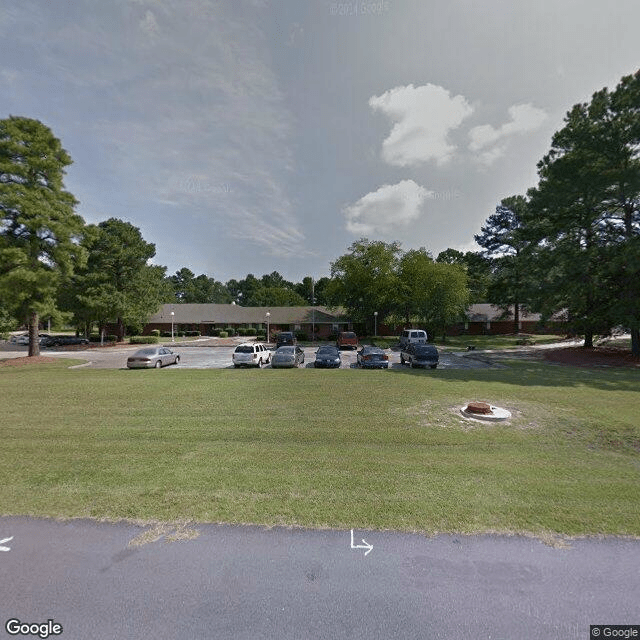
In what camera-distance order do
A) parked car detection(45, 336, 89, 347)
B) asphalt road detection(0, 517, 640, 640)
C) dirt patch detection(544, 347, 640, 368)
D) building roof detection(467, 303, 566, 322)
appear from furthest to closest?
building roof detection(467, 303, 566, 322) < parked car detection(45, 336, 89, 347) < dirt patch detection(544, 347, 640, 368) < asphalt road detection(0, 517, 640, 640)

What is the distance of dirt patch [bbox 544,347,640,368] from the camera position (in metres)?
21.7

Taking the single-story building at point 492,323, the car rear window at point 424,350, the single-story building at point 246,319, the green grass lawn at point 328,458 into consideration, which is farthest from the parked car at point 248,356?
the single-story building at point 492,323

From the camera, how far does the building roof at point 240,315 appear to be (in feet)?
167

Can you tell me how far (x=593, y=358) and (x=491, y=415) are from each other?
22.3m

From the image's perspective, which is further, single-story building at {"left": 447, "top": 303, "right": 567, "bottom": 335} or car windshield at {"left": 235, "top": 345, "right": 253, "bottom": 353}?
single-story building at {"left": 447, "top": 303, "right": 567, "bottom": 335}

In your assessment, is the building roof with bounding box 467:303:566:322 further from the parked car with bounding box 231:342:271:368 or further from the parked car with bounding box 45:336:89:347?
the parked car with bounding box 45:336:89:347

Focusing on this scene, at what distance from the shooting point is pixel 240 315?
55812mm

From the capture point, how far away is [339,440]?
7.33m

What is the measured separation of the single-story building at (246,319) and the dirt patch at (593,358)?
1079 inches

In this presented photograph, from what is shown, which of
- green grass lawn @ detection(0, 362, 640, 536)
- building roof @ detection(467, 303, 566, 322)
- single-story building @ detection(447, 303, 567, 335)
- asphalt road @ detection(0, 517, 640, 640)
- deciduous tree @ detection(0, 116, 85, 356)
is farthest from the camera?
single-story building @ detection(447, 303, 567, 335)

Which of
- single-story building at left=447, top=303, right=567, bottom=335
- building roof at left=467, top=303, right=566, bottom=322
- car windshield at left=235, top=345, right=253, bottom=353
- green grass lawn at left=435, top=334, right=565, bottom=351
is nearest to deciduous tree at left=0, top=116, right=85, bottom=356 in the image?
car windshield at left=235, top=345, right=253, bottom=353

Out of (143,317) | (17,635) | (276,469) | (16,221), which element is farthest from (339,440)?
(143,317)

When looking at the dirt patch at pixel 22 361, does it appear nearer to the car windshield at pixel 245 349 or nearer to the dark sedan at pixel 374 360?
the car windshield at pixel 245 349

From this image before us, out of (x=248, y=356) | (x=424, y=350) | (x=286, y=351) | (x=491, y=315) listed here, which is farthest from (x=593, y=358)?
(x=491, y=315)
